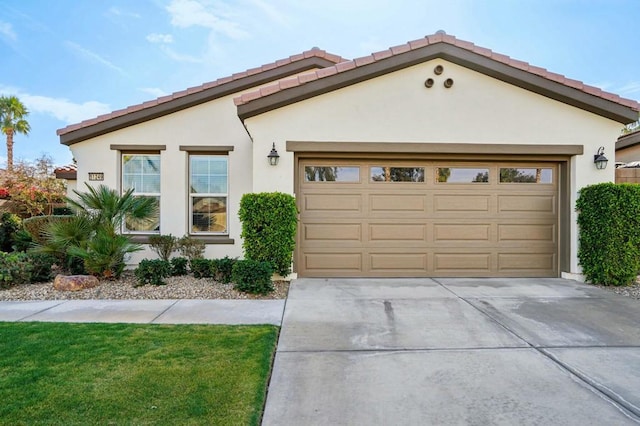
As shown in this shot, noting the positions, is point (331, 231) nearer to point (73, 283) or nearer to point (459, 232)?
point (459, 232)

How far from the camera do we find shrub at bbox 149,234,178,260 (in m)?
8.30

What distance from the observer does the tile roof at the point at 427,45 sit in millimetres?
7119

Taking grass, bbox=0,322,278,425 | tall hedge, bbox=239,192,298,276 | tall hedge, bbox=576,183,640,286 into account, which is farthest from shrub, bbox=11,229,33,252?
tall hedge, bbox=576,183,640,286

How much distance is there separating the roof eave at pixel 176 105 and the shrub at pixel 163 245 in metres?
2.90

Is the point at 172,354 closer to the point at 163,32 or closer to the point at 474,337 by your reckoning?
the point at 474,337

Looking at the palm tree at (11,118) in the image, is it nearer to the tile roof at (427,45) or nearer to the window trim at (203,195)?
the window trim at (203,195)

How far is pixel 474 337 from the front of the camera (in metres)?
4.27

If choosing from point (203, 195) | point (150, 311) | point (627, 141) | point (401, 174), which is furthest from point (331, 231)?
point (627, 141)

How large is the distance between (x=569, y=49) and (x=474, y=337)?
48.5ft

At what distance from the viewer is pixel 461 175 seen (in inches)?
308

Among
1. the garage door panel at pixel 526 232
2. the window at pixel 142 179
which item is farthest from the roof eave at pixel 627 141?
the window at pixel 142 179

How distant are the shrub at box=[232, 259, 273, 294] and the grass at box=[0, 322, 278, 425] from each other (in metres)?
1.64

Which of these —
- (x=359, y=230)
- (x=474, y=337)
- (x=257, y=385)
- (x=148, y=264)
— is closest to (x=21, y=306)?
(x=148, y=264)

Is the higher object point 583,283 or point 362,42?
point 362,42
